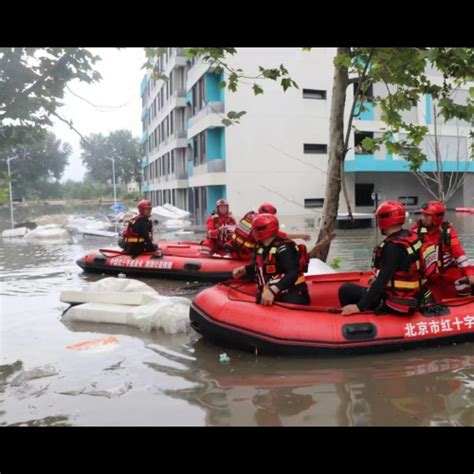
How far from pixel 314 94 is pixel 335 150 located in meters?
16.2

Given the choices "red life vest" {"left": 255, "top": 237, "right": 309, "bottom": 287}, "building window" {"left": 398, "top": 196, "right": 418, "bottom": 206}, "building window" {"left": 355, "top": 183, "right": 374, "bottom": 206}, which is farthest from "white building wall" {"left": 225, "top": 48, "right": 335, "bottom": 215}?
"red life vest" {"left": 255, "top": 237, "right": 309, "bottom": 287}

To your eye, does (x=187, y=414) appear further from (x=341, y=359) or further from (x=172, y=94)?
(x=172, y=94)

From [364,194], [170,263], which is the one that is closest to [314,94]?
[364,194]

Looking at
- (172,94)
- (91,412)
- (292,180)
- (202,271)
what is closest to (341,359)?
(91,412)

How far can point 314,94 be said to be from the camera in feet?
80.5

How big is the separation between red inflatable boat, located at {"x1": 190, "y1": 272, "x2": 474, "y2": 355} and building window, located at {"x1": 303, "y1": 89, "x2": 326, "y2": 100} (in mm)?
19979

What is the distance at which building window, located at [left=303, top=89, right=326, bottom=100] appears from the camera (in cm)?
2428

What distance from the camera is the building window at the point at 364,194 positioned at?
27.8 meters

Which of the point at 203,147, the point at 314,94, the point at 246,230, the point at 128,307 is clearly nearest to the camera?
the point at 128,307

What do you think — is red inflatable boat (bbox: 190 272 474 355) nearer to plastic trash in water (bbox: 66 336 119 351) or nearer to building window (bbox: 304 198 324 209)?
plastic trash in water (bbox: 66 336 119 351)

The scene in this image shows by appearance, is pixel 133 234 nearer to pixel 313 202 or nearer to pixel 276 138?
pixel 276 138
